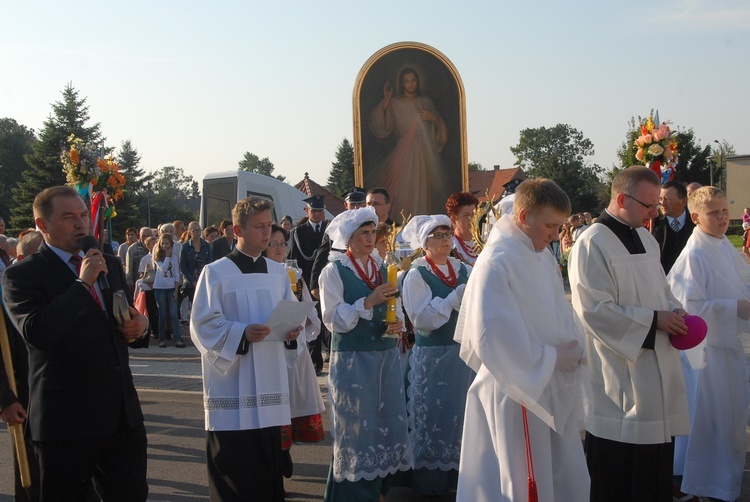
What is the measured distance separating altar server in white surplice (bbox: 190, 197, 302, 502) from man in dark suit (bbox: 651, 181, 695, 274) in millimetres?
4047

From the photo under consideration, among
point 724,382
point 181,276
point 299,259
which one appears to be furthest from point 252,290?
point 181,276

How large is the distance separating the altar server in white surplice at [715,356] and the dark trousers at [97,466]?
154 inches

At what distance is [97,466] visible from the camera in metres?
4.24

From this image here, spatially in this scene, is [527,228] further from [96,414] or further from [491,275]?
[96,414]

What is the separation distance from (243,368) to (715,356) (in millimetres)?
3468

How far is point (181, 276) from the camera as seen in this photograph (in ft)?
49.5

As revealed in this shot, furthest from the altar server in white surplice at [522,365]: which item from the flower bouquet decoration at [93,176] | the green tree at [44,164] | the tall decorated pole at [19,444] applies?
the green tree at [44,164]

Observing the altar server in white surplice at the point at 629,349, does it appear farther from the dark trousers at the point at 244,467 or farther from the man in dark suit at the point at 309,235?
the man in dark suit at the point at 309,235

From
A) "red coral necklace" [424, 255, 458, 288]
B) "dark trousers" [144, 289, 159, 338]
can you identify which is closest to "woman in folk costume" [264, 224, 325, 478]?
"red coral necklace" [424, 255, 458, 288]

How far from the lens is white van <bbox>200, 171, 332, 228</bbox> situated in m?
20.6

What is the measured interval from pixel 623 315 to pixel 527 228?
98cm

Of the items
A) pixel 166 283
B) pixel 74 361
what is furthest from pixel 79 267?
pixel 166 283

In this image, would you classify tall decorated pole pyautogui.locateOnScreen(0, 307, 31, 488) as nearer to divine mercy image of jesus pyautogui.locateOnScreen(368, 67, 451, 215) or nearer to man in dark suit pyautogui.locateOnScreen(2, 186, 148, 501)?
man in dark suit pyautogui.locateOnScreen(2, 186, 148, 501)

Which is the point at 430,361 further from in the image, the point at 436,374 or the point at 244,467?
the point at 244,467
